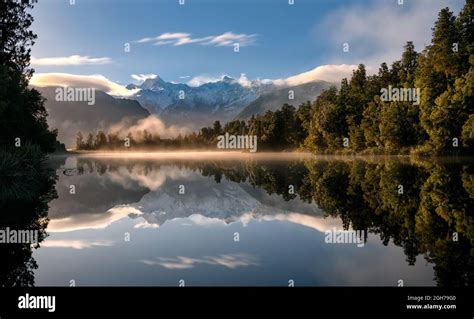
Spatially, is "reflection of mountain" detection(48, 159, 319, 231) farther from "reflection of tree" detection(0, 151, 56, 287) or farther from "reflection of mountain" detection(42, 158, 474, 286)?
"reflection of tree" detection(0, 151, 56, 287)

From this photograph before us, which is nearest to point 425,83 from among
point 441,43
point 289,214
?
point 441,43

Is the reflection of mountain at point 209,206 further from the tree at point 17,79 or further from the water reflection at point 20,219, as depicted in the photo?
the tree at point 17,79

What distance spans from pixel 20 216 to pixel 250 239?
9.87 metres

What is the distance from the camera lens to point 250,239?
15.8m

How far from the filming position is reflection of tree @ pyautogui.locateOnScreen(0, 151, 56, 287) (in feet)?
36.9

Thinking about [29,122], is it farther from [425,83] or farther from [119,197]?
[425,83]

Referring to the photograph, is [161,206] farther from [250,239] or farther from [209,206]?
[250,239]

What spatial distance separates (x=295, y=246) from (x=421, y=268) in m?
4.02

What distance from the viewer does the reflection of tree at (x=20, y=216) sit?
11.2 meters

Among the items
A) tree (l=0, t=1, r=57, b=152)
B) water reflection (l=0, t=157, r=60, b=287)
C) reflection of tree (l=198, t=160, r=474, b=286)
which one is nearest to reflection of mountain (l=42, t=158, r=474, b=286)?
reflection of tree (l=198, t=160, r=474, b=286)

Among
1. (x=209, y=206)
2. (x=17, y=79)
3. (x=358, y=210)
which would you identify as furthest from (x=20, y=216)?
(x=17, y=79)

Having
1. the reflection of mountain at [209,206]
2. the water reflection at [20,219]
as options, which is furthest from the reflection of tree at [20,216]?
the reflection of mountain at [209,206]

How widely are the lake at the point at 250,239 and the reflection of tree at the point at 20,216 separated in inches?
2.1
